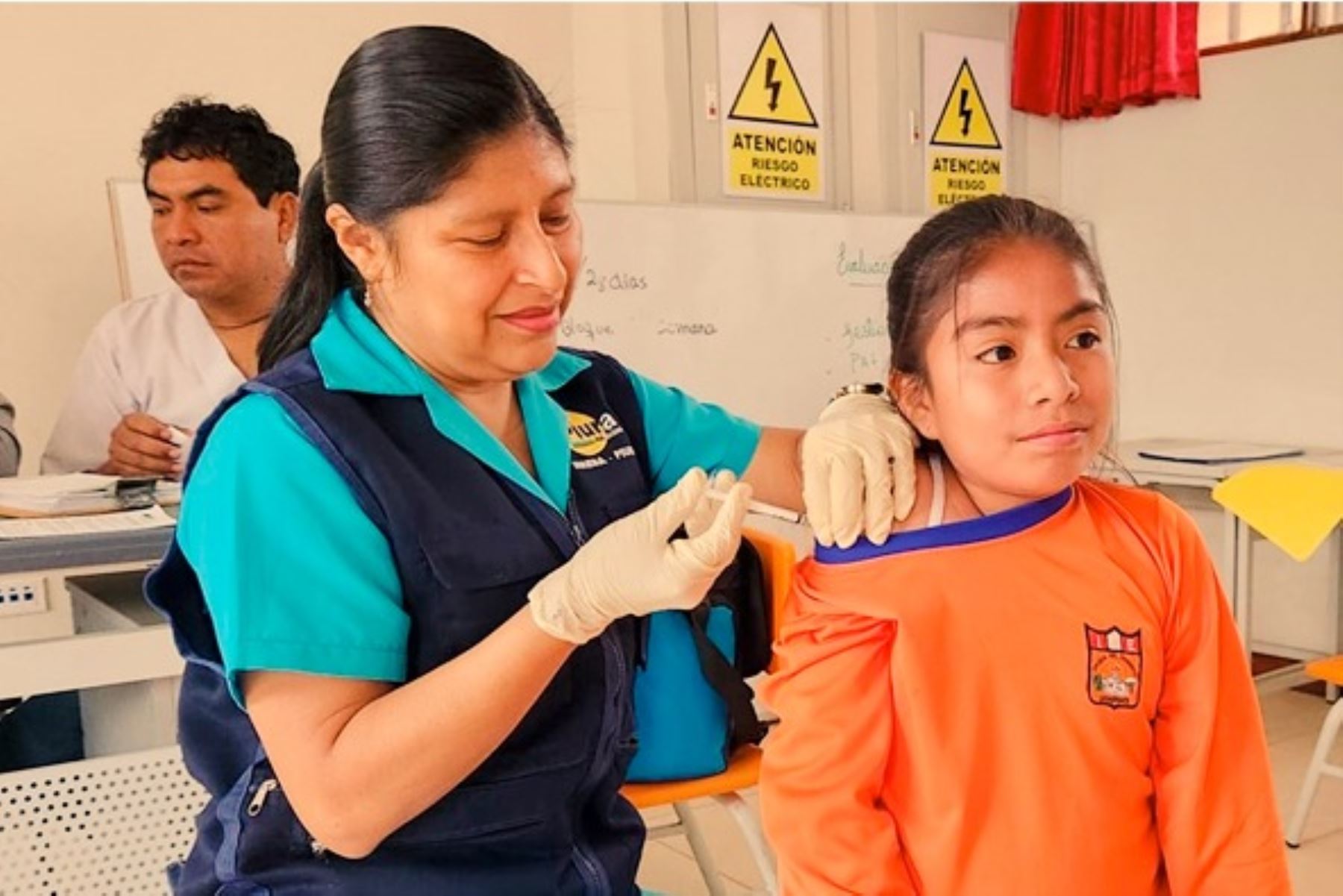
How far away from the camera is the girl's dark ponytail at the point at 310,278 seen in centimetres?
100

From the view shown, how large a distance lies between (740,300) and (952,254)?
7.91ft

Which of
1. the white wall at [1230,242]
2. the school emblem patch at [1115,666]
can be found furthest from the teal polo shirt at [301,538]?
the white wall at [1230,242]

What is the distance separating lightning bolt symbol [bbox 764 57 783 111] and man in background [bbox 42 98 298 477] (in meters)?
1.54

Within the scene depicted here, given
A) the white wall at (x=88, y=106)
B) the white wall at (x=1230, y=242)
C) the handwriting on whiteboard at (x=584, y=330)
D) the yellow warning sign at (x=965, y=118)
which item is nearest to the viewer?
the white wall at (x=88, y=106)

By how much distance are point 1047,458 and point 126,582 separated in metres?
Result: 1.57

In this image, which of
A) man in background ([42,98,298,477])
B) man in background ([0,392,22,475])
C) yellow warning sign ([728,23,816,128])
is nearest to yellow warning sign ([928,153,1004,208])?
yellow warning sign ([728,23,816,128])

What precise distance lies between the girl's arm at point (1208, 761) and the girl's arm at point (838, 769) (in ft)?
0.76

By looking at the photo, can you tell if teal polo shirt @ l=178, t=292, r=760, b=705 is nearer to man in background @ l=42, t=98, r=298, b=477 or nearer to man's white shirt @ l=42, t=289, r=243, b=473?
man in background @ l=42, t=98, r=298, b=477

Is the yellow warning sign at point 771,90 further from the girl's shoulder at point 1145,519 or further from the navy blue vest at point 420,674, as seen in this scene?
the navy blue vest at point 420,674

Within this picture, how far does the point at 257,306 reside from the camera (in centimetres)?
248

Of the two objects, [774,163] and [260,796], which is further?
[774,163]

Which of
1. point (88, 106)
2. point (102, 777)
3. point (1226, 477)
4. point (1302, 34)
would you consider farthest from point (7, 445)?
point (1302, 34)

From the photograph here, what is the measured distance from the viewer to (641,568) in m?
0.82

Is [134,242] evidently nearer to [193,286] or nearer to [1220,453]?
[193,286]
